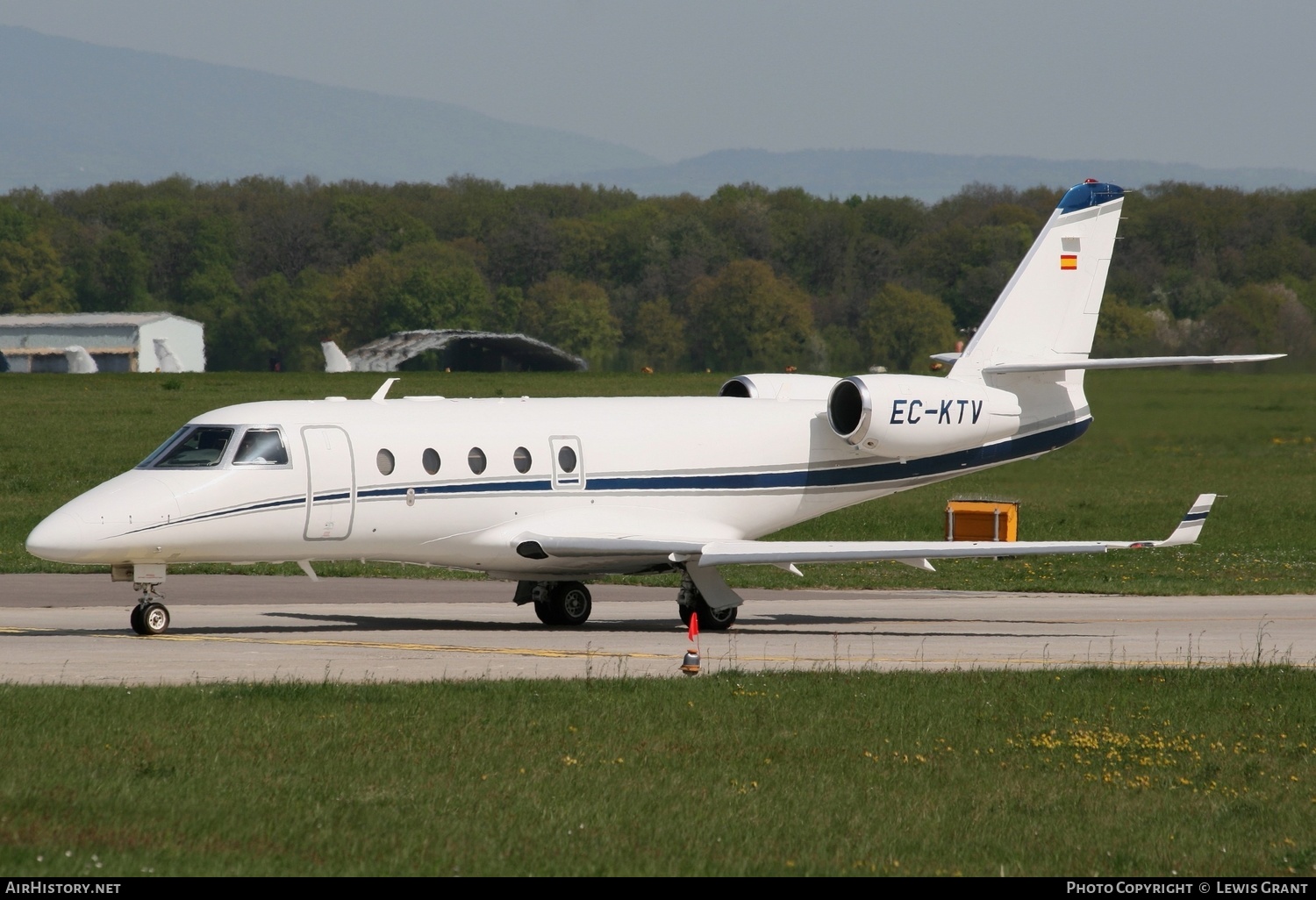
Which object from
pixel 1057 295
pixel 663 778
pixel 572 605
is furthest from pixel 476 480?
pixel 663 778

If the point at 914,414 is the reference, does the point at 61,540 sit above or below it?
below

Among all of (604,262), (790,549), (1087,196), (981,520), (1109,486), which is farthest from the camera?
(604,262)

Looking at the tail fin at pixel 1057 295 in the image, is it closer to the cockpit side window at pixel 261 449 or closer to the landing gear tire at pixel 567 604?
the landing gear tire at pixel 567 604

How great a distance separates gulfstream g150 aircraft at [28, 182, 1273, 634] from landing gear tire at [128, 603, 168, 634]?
4cm

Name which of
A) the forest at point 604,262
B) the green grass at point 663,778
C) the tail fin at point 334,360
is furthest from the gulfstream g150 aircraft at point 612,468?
the tail fin at point 334,360

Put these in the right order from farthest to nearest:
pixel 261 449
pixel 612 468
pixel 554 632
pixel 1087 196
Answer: pixel 1087 196 → pixel 612 468 → pixel 554 632 → pixel 261 449

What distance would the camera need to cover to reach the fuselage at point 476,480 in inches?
847

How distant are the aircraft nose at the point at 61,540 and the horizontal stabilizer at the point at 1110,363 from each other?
45.1ft

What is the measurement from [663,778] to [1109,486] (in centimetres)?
3799

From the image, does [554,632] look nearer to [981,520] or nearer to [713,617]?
[713,617]

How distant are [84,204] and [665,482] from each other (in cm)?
12282

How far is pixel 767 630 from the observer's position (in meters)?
25.0

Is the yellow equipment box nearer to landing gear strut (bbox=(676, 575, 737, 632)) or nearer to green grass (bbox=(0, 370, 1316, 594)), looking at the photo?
green grass (bbox=(0, 370, 1316, 594))

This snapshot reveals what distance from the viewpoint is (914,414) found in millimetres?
26344
